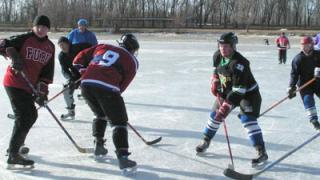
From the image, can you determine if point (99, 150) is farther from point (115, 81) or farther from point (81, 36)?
point (81, 36)

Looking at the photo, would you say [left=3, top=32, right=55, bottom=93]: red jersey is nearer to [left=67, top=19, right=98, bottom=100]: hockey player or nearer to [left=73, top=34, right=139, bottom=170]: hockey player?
[left=73, top=34, right=139, bottom=170]: hockey player

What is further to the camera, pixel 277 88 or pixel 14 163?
pixel 277 88

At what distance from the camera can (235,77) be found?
4238mm

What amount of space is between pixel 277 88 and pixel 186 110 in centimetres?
307

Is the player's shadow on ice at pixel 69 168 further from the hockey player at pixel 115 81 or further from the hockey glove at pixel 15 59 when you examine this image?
the hockey glove at pixel 15 59

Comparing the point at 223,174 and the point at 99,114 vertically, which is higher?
the point at 99,114

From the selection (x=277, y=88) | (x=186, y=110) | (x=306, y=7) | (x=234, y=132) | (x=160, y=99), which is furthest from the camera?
(x=306, y=7)

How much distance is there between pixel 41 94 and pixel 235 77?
1.70 meters

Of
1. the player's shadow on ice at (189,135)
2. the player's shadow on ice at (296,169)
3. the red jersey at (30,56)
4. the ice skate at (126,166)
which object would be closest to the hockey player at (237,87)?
the player's shadow on ice at (296,169)

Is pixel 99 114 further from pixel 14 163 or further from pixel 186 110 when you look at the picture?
pixel 186 110

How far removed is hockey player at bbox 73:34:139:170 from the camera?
395 cm

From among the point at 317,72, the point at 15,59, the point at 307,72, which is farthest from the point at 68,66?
the point at 317,72

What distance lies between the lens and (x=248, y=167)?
14.4 ft

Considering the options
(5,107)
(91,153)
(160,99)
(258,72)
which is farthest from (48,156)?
(258,72)
